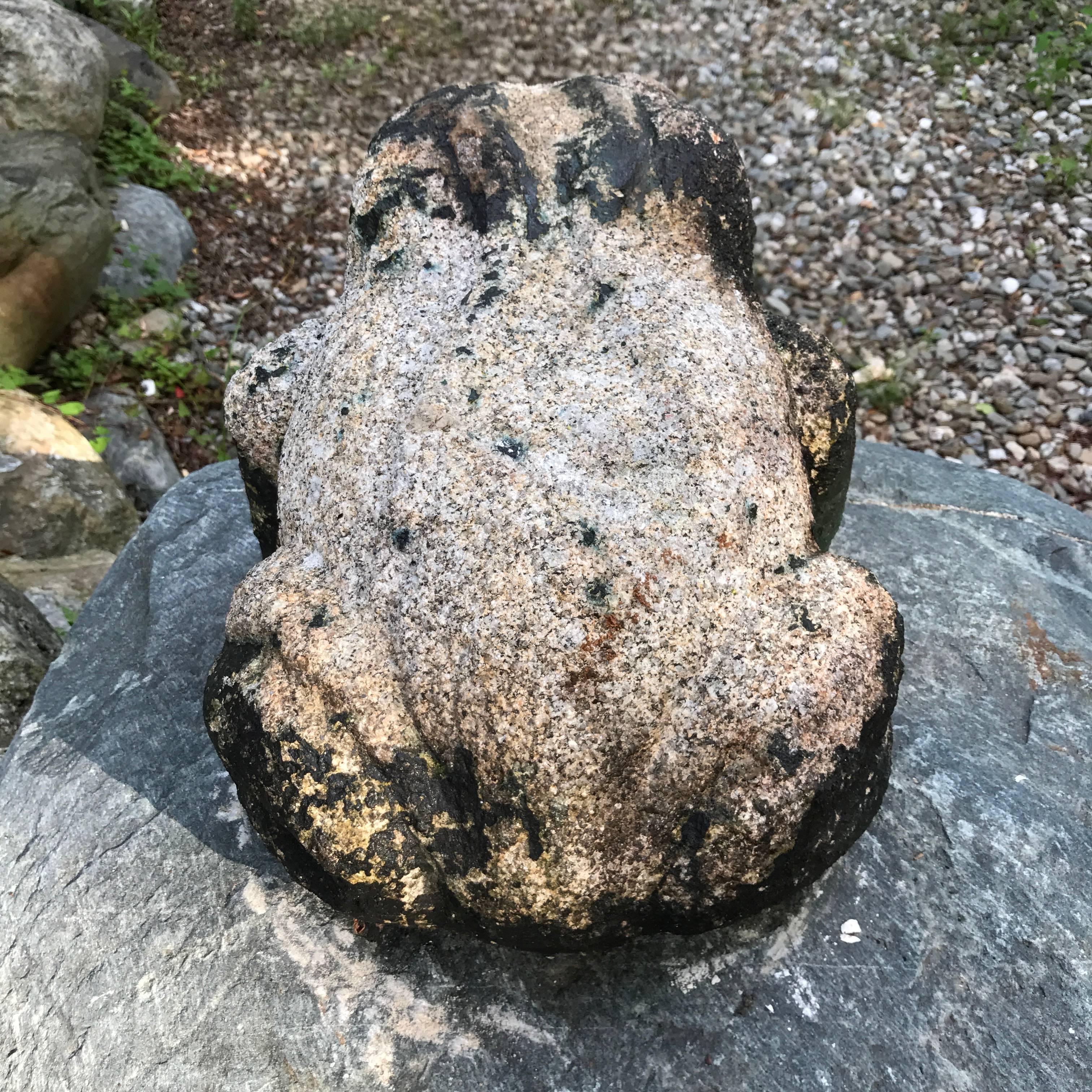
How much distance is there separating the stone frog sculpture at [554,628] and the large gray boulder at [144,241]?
3.32 metres

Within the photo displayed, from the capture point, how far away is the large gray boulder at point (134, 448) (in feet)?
14.5

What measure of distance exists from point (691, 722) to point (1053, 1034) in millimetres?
991

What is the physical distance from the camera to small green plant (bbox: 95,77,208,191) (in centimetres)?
551

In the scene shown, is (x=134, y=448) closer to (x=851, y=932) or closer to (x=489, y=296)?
(x=489, y=296)

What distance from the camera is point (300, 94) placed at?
20.8ft

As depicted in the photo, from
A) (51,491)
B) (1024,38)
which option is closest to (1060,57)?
(1024,38)

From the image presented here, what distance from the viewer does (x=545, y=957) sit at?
206 centimetres

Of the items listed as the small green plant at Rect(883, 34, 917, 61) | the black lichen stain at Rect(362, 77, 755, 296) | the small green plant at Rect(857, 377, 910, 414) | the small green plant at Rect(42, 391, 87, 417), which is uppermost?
the black lichen stain at Rect(362, 77, 755, 296)

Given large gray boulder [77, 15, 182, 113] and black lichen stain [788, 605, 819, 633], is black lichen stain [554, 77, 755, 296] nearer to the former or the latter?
black lichen stain [788, 605, 819, 633]

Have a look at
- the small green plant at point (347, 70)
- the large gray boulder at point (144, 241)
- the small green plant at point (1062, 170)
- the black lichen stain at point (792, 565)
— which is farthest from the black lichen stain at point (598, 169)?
the small green plant at point (347, 70)

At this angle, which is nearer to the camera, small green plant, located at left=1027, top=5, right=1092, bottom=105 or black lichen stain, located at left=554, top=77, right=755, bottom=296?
black lichen stain, located at left=554, top=77, right=755, bottom=296

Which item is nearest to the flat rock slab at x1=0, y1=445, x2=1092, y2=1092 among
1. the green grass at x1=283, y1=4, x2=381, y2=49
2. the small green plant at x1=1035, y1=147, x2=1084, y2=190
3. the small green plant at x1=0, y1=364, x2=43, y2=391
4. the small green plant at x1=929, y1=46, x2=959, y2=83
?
the small green plant at x1=0, y1=364, x2=43, y2=391

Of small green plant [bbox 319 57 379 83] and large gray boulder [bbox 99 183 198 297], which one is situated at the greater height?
small green plant [bbox 319 57 379 83]

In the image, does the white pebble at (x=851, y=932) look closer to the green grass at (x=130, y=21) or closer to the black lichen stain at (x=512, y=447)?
the black lichen stain at (x=512, y=447)
